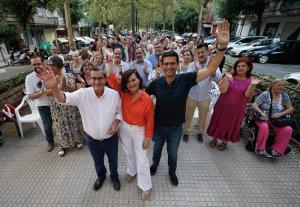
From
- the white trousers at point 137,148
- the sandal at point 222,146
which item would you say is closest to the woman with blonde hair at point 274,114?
the sandal at point 222,146

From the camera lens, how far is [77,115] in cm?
420

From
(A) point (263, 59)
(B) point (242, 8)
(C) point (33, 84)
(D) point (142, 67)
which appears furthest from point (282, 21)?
(C) point (33, 84)

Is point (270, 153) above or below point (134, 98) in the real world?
below

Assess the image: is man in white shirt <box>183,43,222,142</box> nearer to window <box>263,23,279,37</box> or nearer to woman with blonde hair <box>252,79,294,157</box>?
woman with blonde hair <box>252,79,294,157</box>

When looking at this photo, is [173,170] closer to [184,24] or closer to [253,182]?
[253,182]

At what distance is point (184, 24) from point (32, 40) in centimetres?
3226

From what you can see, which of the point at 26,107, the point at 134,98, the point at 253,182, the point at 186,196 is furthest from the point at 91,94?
the point at 26,107

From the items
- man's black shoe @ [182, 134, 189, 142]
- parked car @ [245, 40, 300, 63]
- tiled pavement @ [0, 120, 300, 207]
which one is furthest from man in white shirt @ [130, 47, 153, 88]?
parked car @ [245, 40, 300, 63]

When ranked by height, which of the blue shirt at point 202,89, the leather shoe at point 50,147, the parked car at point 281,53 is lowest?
the leather shoe at point 50,147

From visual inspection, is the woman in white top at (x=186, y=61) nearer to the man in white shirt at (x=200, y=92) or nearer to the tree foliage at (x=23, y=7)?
the man in white shirt at (x=200, y=92)

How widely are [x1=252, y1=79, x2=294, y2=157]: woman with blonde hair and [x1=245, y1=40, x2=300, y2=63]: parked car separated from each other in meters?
12.8

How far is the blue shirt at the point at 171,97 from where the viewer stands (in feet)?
8.77

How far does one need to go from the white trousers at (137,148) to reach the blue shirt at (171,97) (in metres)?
0.34

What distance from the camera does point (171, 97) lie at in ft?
8.87
